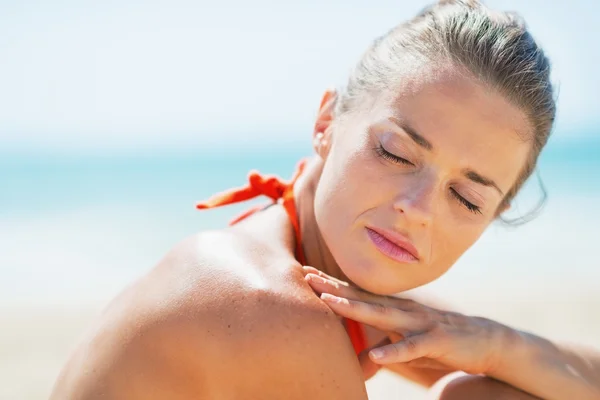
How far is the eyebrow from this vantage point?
2.11 metres

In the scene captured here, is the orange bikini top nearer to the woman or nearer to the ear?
the woman

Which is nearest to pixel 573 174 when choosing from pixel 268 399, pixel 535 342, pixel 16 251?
pixel 16 251

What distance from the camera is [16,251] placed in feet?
25.4

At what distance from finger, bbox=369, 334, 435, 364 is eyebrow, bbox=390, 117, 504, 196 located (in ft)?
1.69

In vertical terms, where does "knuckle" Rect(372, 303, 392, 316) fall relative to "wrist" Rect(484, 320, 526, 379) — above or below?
above

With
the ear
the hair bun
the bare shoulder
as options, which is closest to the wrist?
the bare shoulder

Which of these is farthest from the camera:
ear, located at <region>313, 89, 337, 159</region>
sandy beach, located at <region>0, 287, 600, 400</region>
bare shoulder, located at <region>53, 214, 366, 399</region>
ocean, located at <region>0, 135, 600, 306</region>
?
ocean, located at <region>0, 135, 600, 306</region>

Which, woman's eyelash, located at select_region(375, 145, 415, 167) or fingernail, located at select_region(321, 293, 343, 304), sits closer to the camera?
fingernail, located at select_region(321, 293, 343, 304)

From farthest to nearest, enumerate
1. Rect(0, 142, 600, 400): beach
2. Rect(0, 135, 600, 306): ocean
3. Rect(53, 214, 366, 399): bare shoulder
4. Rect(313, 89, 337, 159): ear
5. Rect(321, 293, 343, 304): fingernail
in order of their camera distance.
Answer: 1. Rect(0, 135, 600, 306): ocean
2. Rect(0, 142, 600, 400): beach
3. Rect(313, 89, 337, 159): ear
4. Rect(321, 293, 343, 304): fingernail
5. Rect(53, 214, 366, 399): bare shoulder

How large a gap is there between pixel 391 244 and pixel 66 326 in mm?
4359

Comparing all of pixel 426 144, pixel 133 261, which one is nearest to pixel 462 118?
pixel 426 144

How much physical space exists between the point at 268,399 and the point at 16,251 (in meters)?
6.59

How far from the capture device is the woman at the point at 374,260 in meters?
1.90

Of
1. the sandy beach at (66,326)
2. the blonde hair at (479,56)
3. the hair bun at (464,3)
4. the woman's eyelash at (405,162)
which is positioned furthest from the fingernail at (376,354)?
the sandy beach at (66,326)
